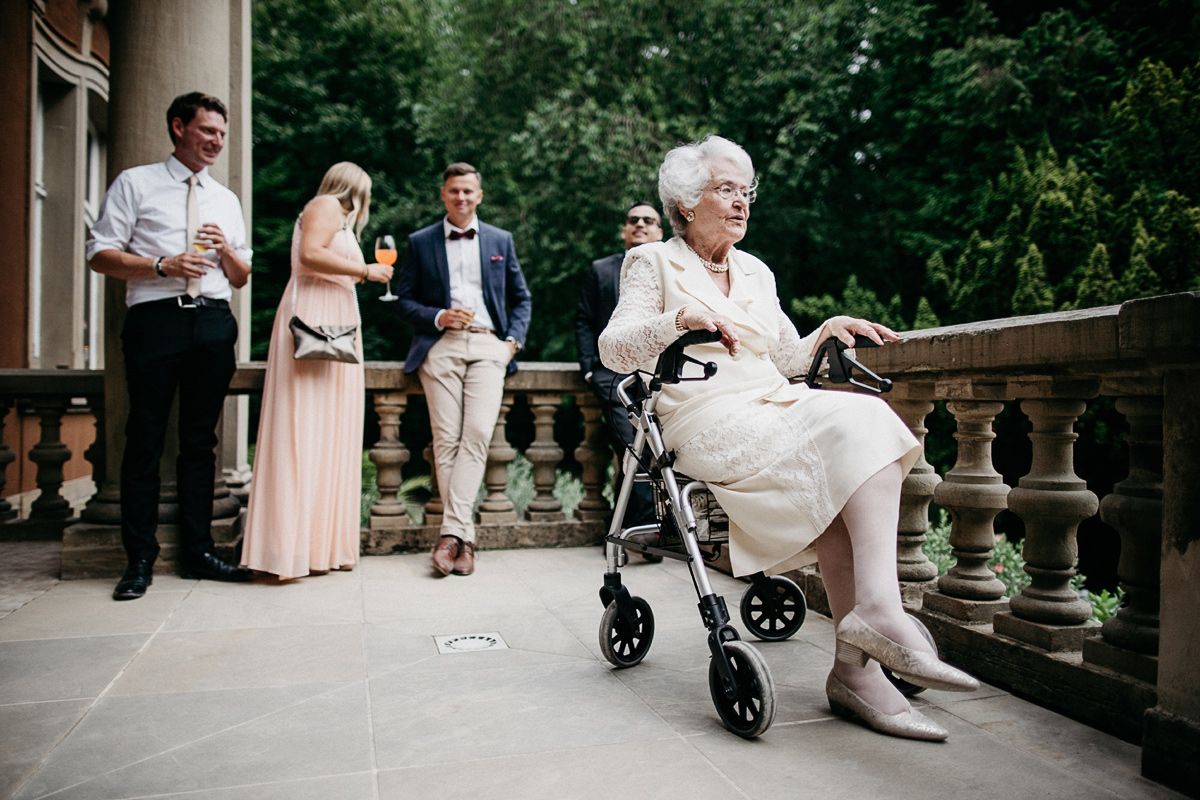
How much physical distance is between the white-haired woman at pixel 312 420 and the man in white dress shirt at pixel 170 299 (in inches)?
9.8

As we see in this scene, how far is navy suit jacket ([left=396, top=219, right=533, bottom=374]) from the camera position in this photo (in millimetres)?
5059

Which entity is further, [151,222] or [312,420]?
[312,420]

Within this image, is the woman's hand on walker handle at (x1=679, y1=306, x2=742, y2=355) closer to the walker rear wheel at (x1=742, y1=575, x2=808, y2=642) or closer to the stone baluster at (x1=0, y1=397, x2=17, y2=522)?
the walker rear wheel at (x1=742, y1=575, x2=808, y2=642)

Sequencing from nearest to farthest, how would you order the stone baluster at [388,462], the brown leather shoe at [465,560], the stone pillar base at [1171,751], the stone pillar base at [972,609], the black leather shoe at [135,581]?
the stone pillar base at [1171,751] < the stone pillar base at [972,609] < the black leather shoe at [135,581] < the brown leather shoe at [465,560] < the stone baluster at [388,462]

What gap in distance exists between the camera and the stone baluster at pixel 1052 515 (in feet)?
9.18

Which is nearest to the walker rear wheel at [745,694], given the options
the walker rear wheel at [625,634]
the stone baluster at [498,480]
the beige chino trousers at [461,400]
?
the walker rear wheel at [625,634]

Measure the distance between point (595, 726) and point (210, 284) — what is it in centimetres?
293

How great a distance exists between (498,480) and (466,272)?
4.38 feet

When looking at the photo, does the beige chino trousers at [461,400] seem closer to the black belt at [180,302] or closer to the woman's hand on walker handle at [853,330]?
the black belt at [180,302]

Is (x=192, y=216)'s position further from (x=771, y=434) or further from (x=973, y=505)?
(x=973, y=505)

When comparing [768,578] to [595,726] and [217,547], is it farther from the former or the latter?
[217,547]

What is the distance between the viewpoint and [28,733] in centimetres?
256

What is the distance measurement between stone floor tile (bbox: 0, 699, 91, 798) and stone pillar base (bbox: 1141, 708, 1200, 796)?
2717mm

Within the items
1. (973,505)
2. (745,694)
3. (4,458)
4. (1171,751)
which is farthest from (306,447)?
(1171,751)
